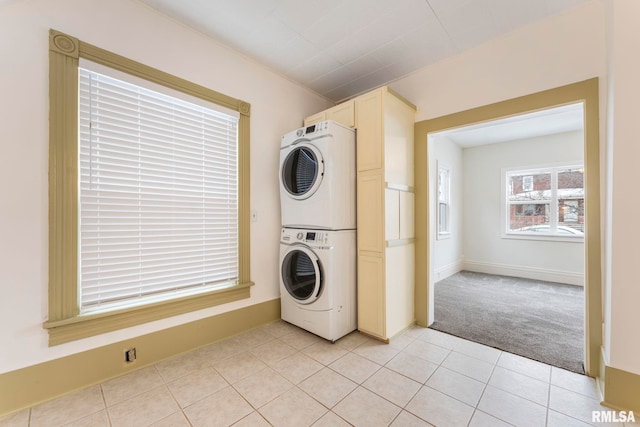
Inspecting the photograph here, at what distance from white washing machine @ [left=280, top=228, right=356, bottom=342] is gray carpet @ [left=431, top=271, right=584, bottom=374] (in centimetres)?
112

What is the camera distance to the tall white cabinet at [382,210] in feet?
7.43

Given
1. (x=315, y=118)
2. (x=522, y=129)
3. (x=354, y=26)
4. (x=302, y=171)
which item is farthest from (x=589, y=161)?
(x=522, y=129)

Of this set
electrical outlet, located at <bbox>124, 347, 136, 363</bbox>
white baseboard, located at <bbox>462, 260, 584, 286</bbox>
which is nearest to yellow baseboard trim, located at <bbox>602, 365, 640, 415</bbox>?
electrical outlet, located at <bbox>124, 347, 136, 363</bbox>

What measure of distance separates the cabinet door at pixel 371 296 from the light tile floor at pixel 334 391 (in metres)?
0.19

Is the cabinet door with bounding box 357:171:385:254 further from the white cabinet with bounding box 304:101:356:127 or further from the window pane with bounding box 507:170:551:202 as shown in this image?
the window pane with bounding box 507:170:551:202

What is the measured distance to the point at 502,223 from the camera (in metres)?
4.93

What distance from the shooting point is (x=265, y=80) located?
105 inches

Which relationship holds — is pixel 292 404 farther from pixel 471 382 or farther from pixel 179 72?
pixel 179 72

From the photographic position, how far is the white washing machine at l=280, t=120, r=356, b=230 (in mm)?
2240

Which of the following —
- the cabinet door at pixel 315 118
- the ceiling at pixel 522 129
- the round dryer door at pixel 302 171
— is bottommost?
the round dryer door at pixel 302 171

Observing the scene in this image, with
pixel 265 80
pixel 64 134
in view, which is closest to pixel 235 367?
pixel 64 134

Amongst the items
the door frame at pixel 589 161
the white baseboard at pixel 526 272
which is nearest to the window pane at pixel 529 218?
the white baseboard at pixel 526 272

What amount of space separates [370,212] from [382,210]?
129 mm

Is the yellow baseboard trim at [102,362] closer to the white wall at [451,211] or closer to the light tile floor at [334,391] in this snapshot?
the light tile floor at [334,391]
